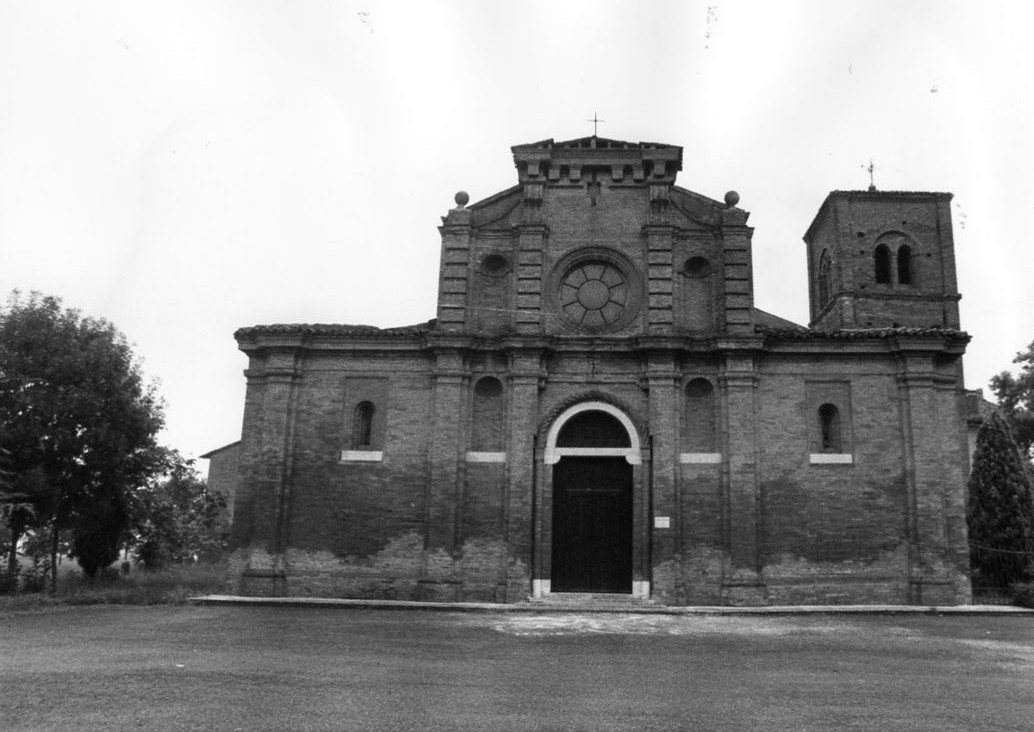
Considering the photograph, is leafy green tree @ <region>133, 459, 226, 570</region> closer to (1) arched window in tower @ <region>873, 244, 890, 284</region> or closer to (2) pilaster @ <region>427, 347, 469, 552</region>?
(2) pilaster @ <region>427, 347, 469, 552</region>

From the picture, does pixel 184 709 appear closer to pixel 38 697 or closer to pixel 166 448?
pixel 38 697

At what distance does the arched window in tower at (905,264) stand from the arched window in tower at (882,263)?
1.76ft

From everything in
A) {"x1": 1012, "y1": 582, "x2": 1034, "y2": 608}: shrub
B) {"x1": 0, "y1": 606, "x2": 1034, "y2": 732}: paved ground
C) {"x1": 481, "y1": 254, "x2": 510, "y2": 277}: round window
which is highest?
{"x1": 481, "y1": 254, "x2": 510, "y2": 277}: round window

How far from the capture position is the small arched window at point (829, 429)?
19.8 metres

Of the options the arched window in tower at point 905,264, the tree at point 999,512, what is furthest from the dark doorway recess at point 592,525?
the arched window in tower at point 905,264

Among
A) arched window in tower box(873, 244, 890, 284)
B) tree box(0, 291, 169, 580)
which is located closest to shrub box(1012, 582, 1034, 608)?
arched window in tower box(873, 244, 890, 284)

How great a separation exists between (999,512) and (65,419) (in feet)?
76.8

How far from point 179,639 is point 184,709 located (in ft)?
17.3

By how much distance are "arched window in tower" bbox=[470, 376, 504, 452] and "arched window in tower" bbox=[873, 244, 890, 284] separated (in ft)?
64.7

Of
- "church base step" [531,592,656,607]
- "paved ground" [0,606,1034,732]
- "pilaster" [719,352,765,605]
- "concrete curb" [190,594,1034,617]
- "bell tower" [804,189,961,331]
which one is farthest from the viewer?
"bell tower" [804,189,961,331]

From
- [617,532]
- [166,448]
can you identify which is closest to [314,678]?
[617,532]

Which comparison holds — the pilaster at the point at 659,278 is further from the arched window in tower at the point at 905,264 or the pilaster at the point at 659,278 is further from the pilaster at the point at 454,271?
the arched window in tower at the point at 905,264

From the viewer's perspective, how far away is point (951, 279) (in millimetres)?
32656

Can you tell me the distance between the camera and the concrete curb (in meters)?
17.9
